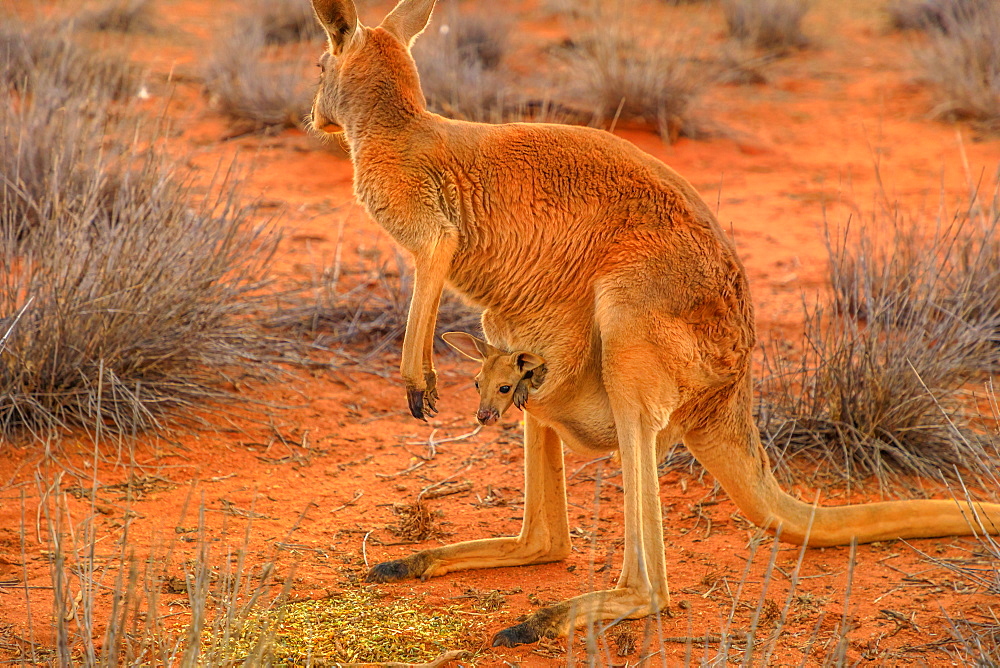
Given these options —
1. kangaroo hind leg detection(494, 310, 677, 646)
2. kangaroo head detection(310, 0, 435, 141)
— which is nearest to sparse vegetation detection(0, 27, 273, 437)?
kangaroo head detection(310, 0, 435, 141)

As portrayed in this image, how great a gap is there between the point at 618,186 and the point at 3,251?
3.11 m

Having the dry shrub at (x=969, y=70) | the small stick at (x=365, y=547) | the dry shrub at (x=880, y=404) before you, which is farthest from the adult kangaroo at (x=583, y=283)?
the dry shrub at (x=969, y=70)

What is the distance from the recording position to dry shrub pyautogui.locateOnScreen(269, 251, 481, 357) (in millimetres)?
6684

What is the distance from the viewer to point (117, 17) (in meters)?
13.4

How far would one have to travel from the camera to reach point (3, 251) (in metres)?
5.12

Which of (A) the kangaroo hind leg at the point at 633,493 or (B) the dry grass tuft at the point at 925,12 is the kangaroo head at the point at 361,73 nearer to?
(A) the kangaroo hind leg at the point at 633,493

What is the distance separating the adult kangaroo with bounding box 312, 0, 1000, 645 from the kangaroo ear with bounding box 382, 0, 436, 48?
0.01 m

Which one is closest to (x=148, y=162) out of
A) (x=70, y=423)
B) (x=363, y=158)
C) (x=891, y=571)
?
(x=70, y=423)

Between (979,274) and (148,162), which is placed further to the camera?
(979,274)

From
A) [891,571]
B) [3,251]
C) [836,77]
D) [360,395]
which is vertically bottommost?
[360,395]

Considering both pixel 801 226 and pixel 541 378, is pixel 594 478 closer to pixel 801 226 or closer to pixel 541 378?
pixel 541 378

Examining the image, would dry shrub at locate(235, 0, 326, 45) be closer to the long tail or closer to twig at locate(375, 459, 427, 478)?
twig at locate(375, 459, 427, 478)

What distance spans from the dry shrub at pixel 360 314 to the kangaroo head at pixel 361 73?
2.64 meters

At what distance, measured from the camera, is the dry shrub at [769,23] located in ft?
47.0
